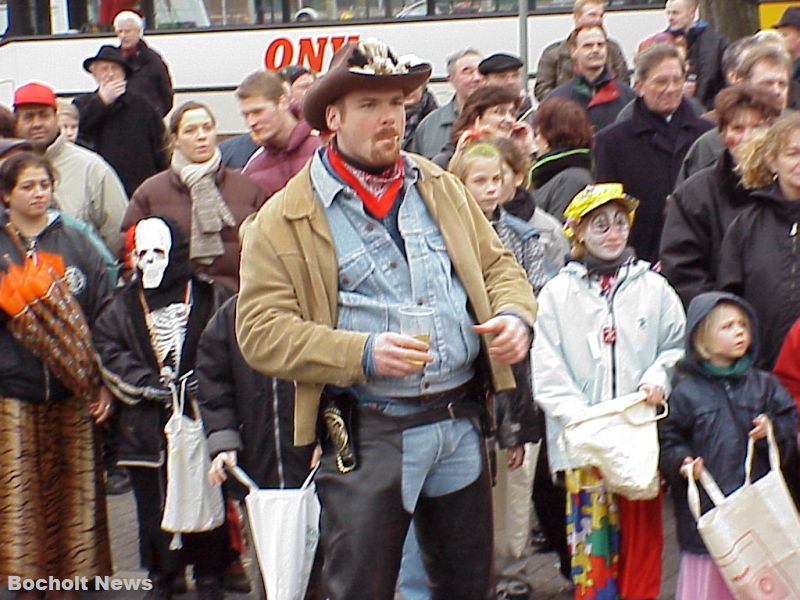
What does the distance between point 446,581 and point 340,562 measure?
34 cm

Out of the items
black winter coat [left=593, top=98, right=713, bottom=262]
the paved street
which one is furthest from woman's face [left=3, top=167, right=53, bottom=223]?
black winter coat [left=593, top=98, right=713, bottom=262]

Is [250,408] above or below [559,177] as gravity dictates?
below

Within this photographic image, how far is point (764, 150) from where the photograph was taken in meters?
5.84

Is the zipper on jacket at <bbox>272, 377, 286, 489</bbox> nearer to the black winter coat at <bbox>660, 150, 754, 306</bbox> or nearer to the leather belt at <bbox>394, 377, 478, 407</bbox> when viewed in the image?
the leather belt at <bbox>394, 377, 478, 407</bbox>

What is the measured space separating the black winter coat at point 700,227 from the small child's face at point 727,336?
1.91 ft

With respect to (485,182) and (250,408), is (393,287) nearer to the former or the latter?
(250,408)

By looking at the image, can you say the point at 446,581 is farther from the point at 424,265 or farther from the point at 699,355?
the point at 699,355

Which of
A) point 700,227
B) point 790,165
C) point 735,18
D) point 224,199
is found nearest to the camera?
point 790,165

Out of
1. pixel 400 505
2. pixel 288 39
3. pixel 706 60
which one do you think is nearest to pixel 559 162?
pixel 400 505

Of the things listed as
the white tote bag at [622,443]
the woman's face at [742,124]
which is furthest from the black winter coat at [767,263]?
the white tote bag at [622,443]

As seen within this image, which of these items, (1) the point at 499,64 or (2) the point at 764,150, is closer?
(2) the point at 764,150

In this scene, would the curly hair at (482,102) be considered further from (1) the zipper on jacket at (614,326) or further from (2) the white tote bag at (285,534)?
(2) the white tote bag at (285,534)

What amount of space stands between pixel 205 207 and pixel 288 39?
25.1 feet

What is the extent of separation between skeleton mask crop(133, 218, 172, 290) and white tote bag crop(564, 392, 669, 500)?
185 cm
